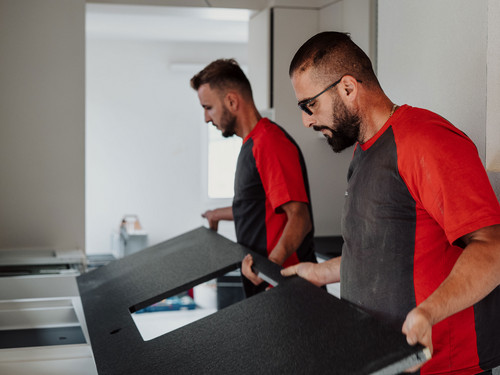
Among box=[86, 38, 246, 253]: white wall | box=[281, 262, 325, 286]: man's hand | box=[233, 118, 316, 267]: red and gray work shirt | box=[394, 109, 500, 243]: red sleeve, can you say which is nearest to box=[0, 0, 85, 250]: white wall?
box=[233, 118, 316, 267]: red and gray work shirt

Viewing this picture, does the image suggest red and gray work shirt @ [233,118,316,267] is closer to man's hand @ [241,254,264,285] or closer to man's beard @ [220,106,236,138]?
man's beard @ [220,106,236,138]

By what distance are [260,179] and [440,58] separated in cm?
62

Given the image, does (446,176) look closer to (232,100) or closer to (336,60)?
(336,60)

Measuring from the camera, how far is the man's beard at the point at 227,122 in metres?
2.00

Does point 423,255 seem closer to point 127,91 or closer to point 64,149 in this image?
point 64,149

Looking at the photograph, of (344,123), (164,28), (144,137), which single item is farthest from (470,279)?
(144,137)

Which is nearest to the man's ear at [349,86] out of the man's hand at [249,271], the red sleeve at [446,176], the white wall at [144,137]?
the red sleeve at [446,176]

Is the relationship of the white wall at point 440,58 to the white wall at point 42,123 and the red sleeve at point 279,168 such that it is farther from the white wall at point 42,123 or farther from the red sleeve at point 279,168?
the white wall at point 42,123

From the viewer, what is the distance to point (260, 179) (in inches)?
72.7

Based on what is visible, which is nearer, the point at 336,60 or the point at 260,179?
the point at 336,60

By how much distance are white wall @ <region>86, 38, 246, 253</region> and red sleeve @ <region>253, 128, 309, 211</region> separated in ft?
14.3

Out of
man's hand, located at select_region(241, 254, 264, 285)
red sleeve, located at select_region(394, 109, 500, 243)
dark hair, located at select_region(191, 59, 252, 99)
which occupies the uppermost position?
dark hair, located at select_region(191, 59, 252, 99)

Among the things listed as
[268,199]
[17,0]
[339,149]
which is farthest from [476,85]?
[17,0]

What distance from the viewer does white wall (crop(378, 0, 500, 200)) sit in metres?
1.43
